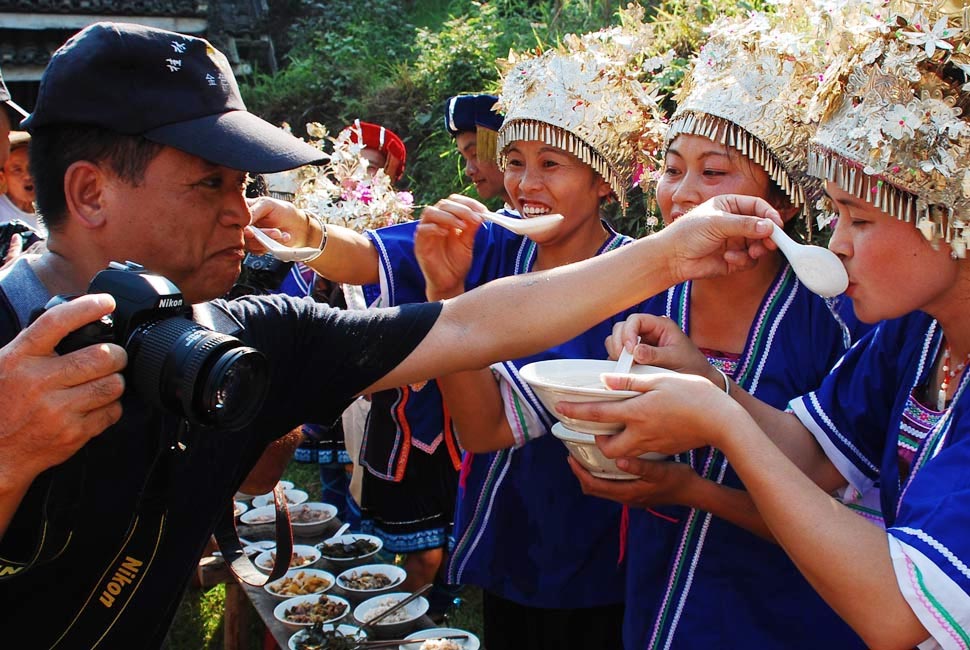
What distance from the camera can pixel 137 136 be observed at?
5.10 ft

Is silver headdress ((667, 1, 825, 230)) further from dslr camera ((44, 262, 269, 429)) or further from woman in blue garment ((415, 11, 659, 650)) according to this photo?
dslr camera ((44, 262, 269, 429))

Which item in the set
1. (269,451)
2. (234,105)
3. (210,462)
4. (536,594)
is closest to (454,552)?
(536,594)

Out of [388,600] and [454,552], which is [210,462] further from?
[388,600]

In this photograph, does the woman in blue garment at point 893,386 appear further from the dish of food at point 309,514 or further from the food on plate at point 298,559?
the dish of food at point 309,514

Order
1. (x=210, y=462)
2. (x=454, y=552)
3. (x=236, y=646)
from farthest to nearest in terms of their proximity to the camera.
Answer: (x=236, y=646)
(x=454, y=552)
(x=210, y=462)

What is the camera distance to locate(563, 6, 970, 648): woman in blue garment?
1.38 meters

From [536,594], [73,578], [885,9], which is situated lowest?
[536,594]

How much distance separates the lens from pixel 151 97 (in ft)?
5.15

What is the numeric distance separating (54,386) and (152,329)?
161mm

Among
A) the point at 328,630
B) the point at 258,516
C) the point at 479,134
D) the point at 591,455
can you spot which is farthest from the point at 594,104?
the point at 258,516

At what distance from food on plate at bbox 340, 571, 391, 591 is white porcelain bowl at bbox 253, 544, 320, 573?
241 mm

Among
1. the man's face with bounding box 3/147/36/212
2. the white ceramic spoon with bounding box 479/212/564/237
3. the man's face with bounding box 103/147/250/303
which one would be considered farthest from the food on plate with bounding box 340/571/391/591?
the man's face with bounding box 3/147/36/212

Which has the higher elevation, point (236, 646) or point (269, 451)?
point (269, 451)

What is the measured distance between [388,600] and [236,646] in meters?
0.86
